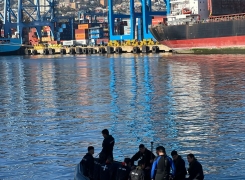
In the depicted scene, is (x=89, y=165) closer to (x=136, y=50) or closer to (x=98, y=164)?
(x=98, y=164)

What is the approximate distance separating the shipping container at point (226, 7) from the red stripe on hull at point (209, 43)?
7680mm

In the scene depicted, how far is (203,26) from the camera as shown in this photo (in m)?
91.8

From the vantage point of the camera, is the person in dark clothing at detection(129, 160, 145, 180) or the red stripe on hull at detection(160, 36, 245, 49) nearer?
the person in dark clothing at detection(129, 160, 145, 180)

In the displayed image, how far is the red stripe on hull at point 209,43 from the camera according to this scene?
286ft

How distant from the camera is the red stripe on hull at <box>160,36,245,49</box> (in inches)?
3433

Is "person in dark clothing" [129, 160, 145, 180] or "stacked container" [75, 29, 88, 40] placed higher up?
"stacked container" [75, 29, 88, 40]

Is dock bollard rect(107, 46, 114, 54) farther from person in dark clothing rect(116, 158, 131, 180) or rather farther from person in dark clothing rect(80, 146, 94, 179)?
person in dark clothing rect(116, 158, 131, 180)

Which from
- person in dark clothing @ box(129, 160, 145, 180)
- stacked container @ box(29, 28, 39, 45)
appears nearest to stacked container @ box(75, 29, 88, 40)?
stacked container @ box(29, 28, 39, 45)

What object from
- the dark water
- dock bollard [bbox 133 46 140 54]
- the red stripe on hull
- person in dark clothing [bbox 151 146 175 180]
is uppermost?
the red stripe on hull

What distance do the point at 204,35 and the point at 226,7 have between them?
1215cm

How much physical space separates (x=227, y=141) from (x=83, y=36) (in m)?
155

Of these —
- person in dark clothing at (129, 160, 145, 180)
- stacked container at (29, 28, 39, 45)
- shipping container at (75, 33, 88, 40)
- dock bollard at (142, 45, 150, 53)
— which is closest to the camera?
person in dark clothing at (129, 160, 145, 180)

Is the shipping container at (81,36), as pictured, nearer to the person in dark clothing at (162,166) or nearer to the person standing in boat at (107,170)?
the person standing in boat at (107,170)

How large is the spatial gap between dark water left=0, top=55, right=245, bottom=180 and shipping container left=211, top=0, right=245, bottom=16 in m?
45.3
